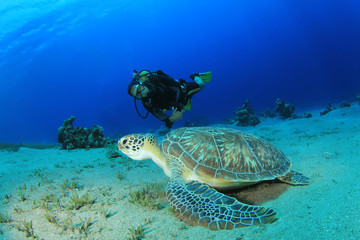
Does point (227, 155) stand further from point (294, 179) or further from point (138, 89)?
point (138, 89)

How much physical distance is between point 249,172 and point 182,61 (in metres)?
133

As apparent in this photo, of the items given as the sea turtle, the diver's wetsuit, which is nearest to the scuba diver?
the diver's wetsuit

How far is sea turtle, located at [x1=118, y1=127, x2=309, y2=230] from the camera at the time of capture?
6.77 ft

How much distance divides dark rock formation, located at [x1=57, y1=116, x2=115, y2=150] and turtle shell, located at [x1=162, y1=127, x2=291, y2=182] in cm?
581

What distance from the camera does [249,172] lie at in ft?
9.48

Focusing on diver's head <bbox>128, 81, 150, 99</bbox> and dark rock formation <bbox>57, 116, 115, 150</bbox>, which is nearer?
diver's head <bbox>128, 81, 150, 99</bbox>

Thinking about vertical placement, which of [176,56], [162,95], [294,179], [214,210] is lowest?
[294,179]

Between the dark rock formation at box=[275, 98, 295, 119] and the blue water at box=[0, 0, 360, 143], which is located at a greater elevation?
the blue water at box=[0, 0, 360, 143]

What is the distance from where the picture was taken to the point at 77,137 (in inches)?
306

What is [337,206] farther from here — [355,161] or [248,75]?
[248,75]

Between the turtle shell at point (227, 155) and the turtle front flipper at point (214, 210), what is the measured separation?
496 millimetres

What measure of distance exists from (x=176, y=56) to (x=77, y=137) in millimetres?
127763

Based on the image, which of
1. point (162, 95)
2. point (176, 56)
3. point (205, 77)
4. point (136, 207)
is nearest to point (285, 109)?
point (205, 77)

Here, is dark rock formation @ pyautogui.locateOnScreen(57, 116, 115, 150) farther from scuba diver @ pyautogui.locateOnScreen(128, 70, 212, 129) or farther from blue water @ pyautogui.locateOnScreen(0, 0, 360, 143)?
Result: blue water @ pyautogui.locateOnScreen(0, 0, 360, 143)
